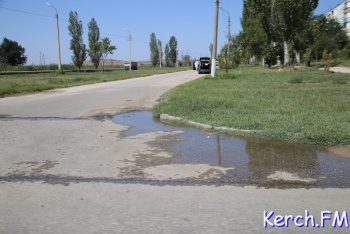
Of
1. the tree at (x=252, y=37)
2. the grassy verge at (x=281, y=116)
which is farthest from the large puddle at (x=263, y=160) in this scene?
the tree at (x=252, y=37)

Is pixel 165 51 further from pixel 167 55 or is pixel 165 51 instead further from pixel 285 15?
pixel 285 15

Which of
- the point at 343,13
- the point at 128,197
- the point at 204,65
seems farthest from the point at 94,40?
the point at 343,13

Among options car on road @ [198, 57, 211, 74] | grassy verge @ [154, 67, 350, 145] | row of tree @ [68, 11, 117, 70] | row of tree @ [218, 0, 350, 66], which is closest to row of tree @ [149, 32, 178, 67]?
row of tree @ [218, 0, 350, 66]

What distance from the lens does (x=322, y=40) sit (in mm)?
64875

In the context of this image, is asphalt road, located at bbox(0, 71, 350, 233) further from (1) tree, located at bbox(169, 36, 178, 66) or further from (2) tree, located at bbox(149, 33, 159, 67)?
(1) tree, located at bbox(169, 36, 178, 66)

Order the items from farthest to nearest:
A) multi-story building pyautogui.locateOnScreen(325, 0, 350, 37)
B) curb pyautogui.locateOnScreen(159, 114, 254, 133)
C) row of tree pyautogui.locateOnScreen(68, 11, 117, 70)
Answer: multi-story building pyautogui.locateOnScreen(325, 0, 350, 37) < row of tree pyautogui.locateOnScreen(68, 11, 117, 70) < curb pyautogui.locateOnScreen(159, 114, 254, 133)

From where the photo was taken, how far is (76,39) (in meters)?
57.9

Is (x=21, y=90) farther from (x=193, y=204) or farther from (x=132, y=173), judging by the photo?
(x=193, y=204)

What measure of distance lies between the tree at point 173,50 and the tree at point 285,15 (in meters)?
66.0

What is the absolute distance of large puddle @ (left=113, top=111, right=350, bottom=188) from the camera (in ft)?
15.5

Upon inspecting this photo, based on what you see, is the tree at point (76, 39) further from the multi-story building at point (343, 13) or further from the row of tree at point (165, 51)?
the multi-story building at point (343, 13)

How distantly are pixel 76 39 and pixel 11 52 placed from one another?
35294 mm

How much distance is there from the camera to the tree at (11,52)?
82.9 metres

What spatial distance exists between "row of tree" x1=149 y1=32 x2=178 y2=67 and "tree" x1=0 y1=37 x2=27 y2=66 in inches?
1396
